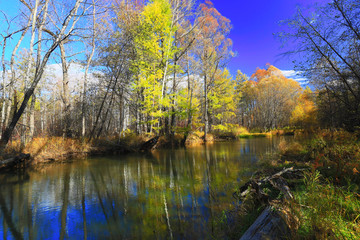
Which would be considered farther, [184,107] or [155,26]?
[184,107]

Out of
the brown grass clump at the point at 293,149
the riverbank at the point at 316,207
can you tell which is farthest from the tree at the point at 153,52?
the riverbank at the point at 316,207

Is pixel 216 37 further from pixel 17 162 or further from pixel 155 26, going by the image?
pixel 17 162

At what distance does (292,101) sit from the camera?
3706cm

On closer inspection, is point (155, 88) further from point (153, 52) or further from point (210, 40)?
point (210, 40)

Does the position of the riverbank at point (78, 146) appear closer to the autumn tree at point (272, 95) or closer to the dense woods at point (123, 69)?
the dense woods at point (123, 69)

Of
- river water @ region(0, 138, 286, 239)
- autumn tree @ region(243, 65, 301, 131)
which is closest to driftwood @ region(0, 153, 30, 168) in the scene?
river water @ region(0, 138, 286, 239)

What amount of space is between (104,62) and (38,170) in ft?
26.2

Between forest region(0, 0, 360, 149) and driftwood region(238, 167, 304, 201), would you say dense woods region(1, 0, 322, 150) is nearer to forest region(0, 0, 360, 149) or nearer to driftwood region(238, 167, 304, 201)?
forest region(0, 0, 360, 149)

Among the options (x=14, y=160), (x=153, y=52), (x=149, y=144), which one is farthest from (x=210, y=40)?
(x=14, y=160)

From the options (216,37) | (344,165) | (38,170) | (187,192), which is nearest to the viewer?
(344,165)

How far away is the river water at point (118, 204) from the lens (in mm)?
3199

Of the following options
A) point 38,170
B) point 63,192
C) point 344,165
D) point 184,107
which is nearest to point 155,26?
point 184,107

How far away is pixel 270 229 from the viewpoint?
198 centimetres

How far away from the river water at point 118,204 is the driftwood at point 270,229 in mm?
896
